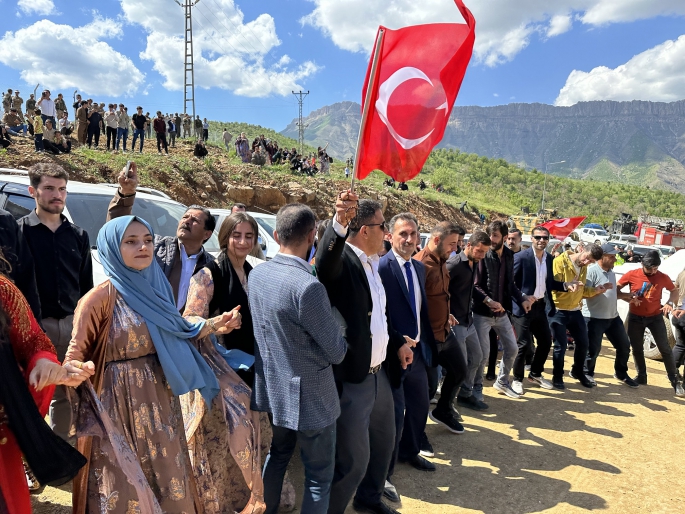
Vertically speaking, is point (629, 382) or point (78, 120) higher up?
point (78, 120)

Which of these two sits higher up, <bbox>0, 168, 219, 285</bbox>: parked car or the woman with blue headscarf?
<bbox>0, 168, 219, 285</bbox>: parked car

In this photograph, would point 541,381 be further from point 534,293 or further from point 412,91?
point 412,91

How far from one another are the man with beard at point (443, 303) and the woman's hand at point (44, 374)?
3.06m

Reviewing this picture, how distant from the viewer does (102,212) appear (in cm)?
533

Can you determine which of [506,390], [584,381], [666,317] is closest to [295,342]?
[506,390]

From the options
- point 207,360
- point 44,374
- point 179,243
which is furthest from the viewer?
point 179,243

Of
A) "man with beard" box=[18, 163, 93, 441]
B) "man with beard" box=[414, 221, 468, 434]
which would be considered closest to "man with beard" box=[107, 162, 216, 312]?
"man with beard" box=[18, 163, 93, 441]

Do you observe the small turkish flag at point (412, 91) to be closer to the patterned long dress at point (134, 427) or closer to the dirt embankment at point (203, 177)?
the patterned long dress at point (134, 427)

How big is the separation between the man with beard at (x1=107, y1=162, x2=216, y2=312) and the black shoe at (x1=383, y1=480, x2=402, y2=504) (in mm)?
1995

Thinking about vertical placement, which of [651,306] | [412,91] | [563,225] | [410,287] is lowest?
[651,306]

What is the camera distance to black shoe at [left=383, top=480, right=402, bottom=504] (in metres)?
3.54

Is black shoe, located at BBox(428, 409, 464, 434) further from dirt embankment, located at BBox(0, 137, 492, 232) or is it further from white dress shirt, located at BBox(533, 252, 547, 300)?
dirt embankment, located at BBox(0, 137, 492, 232)

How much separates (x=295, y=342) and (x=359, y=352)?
1.66 ft

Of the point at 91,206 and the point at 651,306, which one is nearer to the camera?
the point at 91,206
